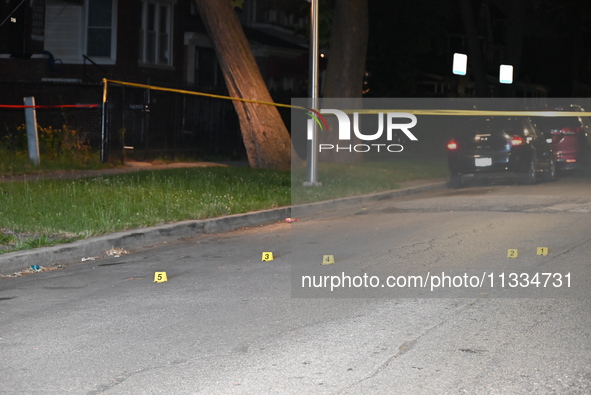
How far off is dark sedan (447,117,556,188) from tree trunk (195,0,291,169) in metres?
4.27

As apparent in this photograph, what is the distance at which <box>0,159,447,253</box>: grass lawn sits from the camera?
448 inches

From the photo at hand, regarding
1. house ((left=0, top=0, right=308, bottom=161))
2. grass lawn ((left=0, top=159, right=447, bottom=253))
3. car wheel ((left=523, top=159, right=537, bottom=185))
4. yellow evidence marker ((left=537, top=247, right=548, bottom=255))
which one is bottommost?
yellow evidence marker ((left=537, top=247, right=548, bottom=255))

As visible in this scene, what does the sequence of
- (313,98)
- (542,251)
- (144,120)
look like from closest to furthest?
(542,251) < (313,98) < (144,120)

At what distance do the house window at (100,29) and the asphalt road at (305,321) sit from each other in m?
19.4

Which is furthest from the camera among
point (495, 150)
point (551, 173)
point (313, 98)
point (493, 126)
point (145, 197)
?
point (551, 173)

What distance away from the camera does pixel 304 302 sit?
7801 millimetres

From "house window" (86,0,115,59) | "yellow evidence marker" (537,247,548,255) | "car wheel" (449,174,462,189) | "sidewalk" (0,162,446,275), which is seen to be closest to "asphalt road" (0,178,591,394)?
"yellow evidence marker" (537,247,548,255)

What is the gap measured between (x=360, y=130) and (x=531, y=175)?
1083cm

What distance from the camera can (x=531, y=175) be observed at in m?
20.1

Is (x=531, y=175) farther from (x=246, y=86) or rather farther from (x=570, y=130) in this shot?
(x=246, y=86)

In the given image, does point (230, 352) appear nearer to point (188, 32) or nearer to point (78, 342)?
point (78, 342)

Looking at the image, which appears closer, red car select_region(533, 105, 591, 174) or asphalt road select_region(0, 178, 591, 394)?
asphalt road select_region(0, 178, 591, 394)

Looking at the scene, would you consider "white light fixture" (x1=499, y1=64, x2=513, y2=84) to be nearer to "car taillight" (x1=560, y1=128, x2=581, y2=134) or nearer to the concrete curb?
"car taillight" (x1=560, y1=128, x2=581, y2=134)

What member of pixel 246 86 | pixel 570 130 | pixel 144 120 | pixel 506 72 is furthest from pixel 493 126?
pixel 506 72
